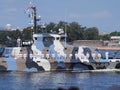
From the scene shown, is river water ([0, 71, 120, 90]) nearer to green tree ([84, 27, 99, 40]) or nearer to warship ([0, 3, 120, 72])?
warship ([0, 3, 120, 72])

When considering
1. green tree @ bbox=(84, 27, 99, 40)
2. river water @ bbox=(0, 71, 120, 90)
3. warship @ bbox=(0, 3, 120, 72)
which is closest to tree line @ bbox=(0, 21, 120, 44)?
green tree @ bbox=(84, 27, 99, 40)

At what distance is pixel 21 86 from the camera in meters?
41.8

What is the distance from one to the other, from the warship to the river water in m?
1.48

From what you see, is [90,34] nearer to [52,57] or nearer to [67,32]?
[67,32]

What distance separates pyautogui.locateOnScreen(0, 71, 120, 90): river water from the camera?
41.2 meters

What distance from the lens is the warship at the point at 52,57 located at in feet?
192

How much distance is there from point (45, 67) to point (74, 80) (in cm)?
1068

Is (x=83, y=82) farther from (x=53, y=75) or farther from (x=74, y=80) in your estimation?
(x=53, y=75)

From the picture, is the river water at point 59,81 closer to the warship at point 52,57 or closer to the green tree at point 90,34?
the warship at point 52,57

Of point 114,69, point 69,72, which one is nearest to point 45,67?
point 69,72

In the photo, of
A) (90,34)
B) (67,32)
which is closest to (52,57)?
(67,32)

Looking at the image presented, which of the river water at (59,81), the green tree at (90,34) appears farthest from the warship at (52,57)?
the green tree at (90,34)

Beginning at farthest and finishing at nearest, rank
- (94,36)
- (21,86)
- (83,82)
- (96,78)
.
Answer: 1. (94,36)
2. (96,78)
3. (83,82)
4. (21,86)

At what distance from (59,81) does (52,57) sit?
39.6 ft
